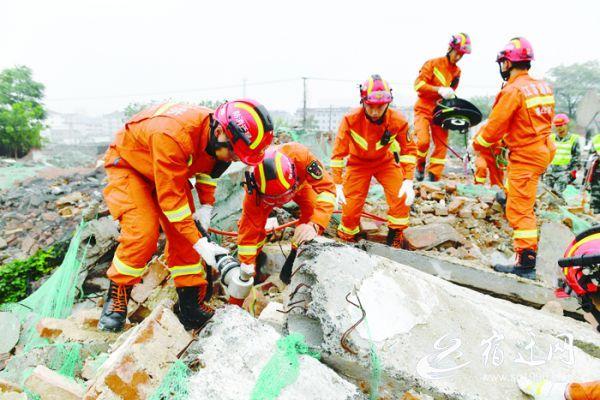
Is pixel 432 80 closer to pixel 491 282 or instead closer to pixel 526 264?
pixel 526 264

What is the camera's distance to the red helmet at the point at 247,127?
97.7 inches

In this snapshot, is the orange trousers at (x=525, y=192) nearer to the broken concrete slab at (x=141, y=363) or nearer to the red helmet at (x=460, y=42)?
the red helmet at (x=460, y=42)

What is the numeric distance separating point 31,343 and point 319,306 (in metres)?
2.60

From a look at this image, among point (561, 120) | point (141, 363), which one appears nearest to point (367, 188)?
point (141, 363)

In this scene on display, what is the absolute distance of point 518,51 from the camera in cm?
367

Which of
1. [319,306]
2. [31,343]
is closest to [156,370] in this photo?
[319,306]

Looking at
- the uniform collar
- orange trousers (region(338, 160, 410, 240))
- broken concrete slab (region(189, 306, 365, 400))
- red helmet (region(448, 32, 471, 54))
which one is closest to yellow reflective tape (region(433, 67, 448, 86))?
red helmet (region(448, 32, 471, 54))

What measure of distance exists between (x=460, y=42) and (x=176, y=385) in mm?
5501

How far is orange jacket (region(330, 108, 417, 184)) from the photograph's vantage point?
3.94 metres

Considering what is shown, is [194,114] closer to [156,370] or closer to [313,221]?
Answer: [313,221]

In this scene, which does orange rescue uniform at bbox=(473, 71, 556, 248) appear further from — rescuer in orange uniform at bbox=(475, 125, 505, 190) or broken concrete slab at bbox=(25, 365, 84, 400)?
broken concrete slab at bbox=(25, 365, 84, 400)

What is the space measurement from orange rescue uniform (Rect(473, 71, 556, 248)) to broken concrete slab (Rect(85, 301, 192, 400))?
10.3 feet

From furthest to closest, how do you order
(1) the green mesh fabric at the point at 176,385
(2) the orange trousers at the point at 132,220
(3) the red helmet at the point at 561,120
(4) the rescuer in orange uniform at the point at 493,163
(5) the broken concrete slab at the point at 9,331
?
(3) the red helmet at the point at 561,120 → (4) the rescuer in orange uniform at the point at 493,163 → (5) the broken concrete slab at the point at 9,331 → (2) the orange trousers at the point at 132,220 → (1) the green mesh fabric at the point at 176,385

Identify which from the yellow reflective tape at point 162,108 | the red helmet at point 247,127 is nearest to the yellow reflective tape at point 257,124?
the red helmet at point 247,127
